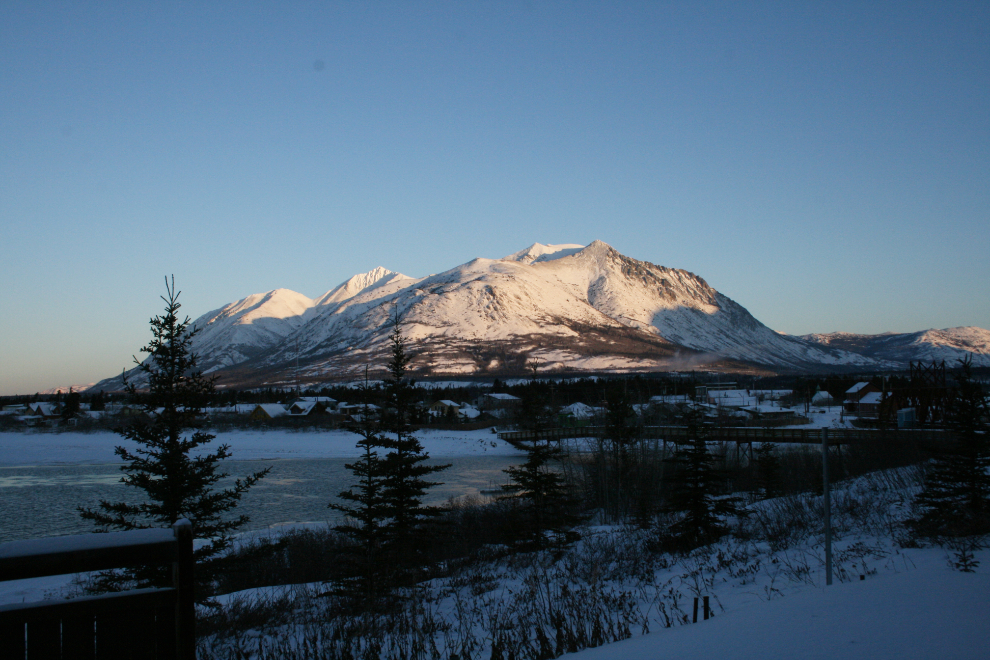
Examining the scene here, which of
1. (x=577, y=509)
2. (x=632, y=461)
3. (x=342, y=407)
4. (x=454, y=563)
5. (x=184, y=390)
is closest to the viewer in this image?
(x=184, y=390)

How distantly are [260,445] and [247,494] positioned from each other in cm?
4059

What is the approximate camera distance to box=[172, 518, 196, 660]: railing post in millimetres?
3221

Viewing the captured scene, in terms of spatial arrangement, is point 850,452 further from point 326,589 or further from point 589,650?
point 589,650

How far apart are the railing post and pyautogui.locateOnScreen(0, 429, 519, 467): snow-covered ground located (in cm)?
6187

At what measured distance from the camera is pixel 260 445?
75188 millimetres

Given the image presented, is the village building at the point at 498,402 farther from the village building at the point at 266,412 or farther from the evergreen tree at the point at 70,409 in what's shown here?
the evergreen tree at the point at 70,409

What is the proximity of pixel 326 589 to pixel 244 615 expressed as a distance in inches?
191

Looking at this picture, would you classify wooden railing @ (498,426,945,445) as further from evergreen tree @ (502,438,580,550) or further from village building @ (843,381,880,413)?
village building @ (843,381,880,413)

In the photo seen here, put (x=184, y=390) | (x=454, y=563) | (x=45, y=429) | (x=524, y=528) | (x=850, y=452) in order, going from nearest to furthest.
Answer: (x=184, y=390)
(x=454, y=563)
(x=524, y=528)
(x=850, y=452)
(x=45, y=429)

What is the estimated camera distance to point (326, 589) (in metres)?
17.6

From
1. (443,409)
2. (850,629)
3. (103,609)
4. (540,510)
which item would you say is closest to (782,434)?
(540,510)

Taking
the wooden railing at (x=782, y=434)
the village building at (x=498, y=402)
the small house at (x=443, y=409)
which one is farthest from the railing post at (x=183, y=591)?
the village building at (x=498, y=402)

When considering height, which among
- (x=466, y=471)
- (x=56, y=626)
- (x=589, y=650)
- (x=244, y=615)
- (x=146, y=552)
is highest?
(x=146, y=552)

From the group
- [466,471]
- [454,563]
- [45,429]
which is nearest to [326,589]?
[454,563]
